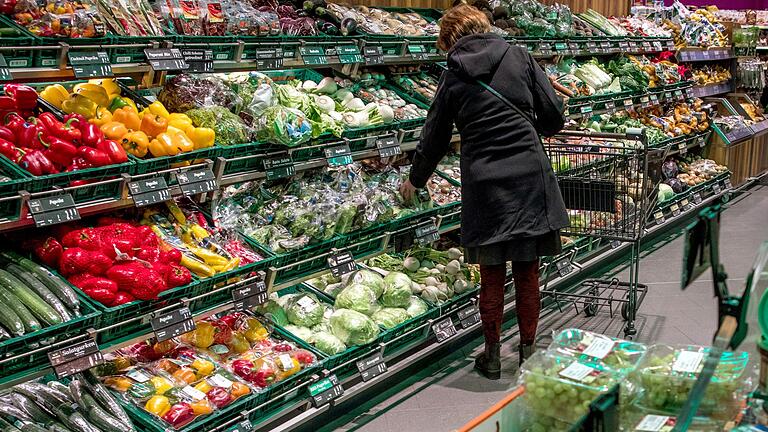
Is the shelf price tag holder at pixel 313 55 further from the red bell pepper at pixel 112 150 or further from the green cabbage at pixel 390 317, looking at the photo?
the green cabbage at pixel 390 317

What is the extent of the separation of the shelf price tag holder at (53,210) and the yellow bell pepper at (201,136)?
66cm

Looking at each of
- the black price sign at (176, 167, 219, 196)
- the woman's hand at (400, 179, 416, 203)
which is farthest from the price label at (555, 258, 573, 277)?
the black price sign at (176, 167, 219, 196)

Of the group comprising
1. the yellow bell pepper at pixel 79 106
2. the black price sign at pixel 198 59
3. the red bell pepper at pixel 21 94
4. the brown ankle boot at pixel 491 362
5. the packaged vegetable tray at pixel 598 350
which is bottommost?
the brown ankle boot at pixel 491 362

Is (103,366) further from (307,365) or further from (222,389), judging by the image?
(307,365)

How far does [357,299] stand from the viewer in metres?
4.33

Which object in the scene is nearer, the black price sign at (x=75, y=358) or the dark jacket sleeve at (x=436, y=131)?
the black price sign at (x=75, y=358)

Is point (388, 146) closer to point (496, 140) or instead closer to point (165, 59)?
point (496, 140)

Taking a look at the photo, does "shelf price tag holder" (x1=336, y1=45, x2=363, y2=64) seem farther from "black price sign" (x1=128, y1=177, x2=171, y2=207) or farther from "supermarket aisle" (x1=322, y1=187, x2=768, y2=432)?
"supermarket aisle" (x1=322, y1=187, x2=768, y2=432)

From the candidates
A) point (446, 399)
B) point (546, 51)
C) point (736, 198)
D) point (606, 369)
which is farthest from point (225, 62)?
point (736, 198)

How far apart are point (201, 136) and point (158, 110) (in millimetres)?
218

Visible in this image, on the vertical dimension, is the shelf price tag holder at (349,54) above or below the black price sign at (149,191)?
above

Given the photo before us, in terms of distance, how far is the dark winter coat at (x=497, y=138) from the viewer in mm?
4066

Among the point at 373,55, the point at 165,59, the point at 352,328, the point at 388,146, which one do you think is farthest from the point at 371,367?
the point at 165,59

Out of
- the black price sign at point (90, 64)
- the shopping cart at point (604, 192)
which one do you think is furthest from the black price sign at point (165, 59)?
the shopping cart at point (604, 192)
